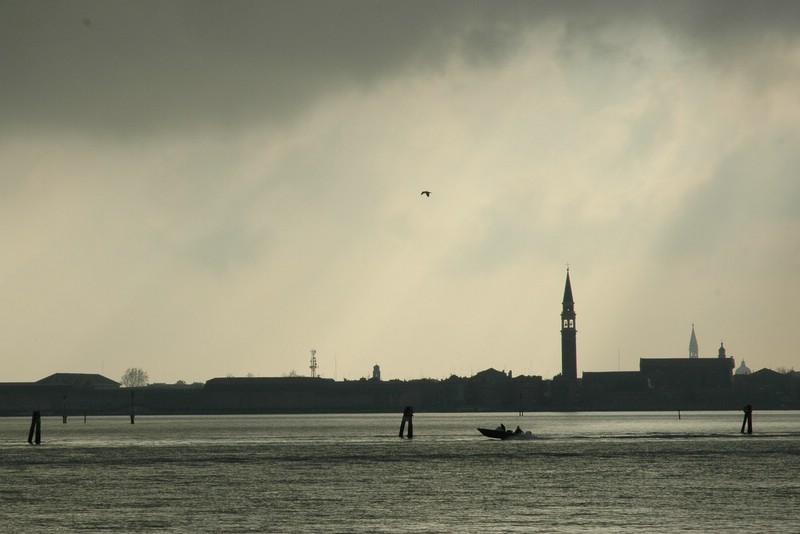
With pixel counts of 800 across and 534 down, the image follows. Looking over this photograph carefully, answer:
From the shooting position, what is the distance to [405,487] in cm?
6056

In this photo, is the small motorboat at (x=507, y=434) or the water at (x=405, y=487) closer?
the water at (x=405, y=487)

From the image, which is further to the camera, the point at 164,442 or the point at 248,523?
the point at 164,442

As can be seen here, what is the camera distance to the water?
46781mm

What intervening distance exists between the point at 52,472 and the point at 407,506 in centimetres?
2687

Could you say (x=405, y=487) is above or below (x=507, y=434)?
below

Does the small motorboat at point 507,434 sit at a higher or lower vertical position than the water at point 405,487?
higher

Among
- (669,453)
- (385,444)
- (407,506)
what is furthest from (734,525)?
(385,444)

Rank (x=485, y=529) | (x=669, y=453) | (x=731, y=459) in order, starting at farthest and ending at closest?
1. (x=669, y=453)
2. (x=731, y=459)
3. (x=485, y=529)

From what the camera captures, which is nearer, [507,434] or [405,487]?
[405,487]

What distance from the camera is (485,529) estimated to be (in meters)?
44.5

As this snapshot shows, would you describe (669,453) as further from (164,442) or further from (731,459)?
(164,442)

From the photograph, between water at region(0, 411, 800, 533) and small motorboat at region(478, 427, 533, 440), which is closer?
water at region(0, 411, 800, 533)

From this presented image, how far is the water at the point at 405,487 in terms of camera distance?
4678 cm

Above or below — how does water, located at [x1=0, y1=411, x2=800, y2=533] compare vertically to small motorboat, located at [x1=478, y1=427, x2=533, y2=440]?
below
